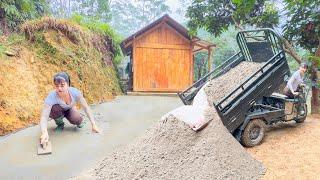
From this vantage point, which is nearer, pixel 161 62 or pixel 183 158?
pixel 183 158

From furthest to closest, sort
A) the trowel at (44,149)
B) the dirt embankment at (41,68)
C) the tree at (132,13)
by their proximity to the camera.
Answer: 1. the tree at (132,13)
2. the dirt embankment at (41,68)
3. the trowel at (44,149)

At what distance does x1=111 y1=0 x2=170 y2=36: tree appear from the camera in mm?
46531

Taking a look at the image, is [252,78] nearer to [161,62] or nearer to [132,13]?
[161,62]

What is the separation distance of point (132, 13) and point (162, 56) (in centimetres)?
3715

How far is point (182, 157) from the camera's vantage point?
4312 mm

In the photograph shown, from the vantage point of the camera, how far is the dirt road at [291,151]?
429cm

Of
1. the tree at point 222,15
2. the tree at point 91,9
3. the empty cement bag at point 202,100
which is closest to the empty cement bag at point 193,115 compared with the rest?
the empty cement bag at point 202,100

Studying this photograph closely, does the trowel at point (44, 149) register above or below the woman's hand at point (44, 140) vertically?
below

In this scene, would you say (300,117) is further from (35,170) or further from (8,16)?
(8,16)

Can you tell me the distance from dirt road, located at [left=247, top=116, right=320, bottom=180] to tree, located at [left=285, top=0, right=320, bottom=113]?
5.07 ft

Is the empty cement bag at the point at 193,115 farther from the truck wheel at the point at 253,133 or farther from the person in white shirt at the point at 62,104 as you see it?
the person in white shirt at the point at 62,104

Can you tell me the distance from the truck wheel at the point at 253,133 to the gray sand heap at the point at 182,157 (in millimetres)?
638

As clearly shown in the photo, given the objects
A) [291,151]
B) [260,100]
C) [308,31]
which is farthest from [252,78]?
[308,31]

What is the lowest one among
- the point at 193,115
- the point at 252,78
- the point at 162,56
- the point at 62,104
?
the point at 193,115
